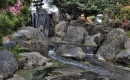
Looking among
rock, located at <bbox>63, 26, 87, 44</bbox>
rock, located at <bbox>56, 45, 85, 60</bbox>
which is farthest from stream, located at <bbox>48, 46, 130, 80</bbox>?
rock, located at <bbox>63, 26, 87, 44</bbox>

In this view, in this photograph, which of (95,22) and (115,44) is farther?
(95,22)

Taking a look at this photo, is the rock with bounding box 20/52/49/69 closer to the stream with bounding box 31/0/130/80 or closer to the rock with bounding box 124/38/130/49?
the stream with bounding box 31/0/130/80

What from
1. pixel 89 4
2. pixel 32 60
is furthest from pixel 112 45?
pixel 32 60

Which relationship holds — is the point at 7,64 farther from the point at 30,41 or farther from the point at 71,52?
the point at 71,52

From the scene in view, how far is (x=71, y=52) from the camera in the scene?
20.5m

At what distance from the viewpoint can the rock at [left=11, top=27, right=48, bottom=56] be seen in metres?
19.3

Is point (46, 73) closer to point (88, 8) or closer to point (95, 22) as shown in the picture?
point (88, 8)

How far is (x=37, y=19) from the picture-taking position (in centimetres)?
3169

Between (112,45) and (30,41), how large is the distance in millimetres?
7223

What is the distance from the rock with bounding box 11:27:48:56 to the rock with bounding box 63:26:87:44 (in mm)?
5546

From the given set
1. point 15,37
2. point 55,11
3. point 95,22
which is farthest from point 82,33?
point 15,37

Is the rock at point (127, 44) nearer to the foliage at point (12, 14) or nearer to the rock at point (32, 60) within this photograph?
the rock at point (32, 60)

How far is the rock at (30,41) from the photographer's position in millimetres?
19297

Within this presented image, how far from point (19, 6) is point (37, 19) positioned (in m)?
22.0
